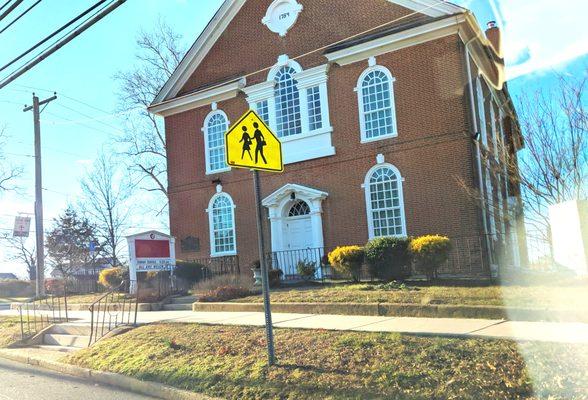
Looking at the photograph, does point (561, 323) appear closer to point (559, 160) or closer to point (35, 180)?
point (559, 160)

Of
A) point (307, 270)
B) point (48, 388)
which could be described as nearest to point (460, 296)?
point (307, 270)

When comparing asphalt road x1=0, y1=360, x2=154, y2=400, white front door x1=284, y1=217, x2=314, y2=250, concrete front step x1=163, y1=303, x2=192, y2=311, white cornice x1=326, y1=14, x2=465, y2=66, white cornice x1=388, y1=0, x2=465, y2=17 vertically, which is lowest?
asphalt road x1=0, y1=360, x2=154, y2=400

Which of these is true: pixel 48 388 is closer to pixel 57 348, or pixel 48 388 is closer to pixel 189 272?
pixel 57 348

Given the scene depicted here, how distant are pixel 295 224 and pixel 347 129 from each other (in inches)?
161

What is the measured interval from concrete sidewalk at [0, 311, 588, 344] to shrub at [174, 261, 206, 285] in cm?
695

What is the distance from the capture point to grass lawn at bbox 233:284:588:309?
9.88m

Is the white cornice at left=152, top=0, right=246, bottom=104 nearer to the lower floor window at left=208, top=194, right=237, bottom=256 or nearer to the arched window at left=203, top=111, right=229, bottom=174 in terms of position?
the arched window at left=203, top=111, right=229, bottom=174

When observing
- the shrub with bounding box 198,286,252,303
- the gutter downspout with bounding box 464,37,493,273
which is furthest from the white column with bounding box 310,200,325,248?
the gutter downspout with bounding box 464,37,493,273

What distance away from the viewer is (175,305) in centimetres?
1505

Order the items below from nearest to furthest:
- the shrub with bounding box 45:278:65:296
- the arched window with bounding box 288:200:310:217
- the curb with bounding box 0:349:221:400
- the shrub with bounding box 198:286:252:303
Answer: the curb with bounding box 0:349:221:400 → the shrub with bounding box 198:286:252:303 → the arched window with bounding box 288:200:310:217 → the shrub with bounding box 45:278:65:296

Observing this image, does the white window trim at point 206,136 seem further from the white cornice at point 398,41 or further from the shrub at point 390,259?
the shrub at point 390,259

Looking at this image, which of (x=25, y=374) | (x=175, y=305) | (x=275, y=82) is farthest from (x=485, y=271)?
(x=25, y=374)

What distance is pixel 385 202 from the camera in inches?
718

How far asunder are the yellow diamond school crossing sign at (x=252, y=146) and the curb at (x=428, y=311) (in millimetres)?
4241
